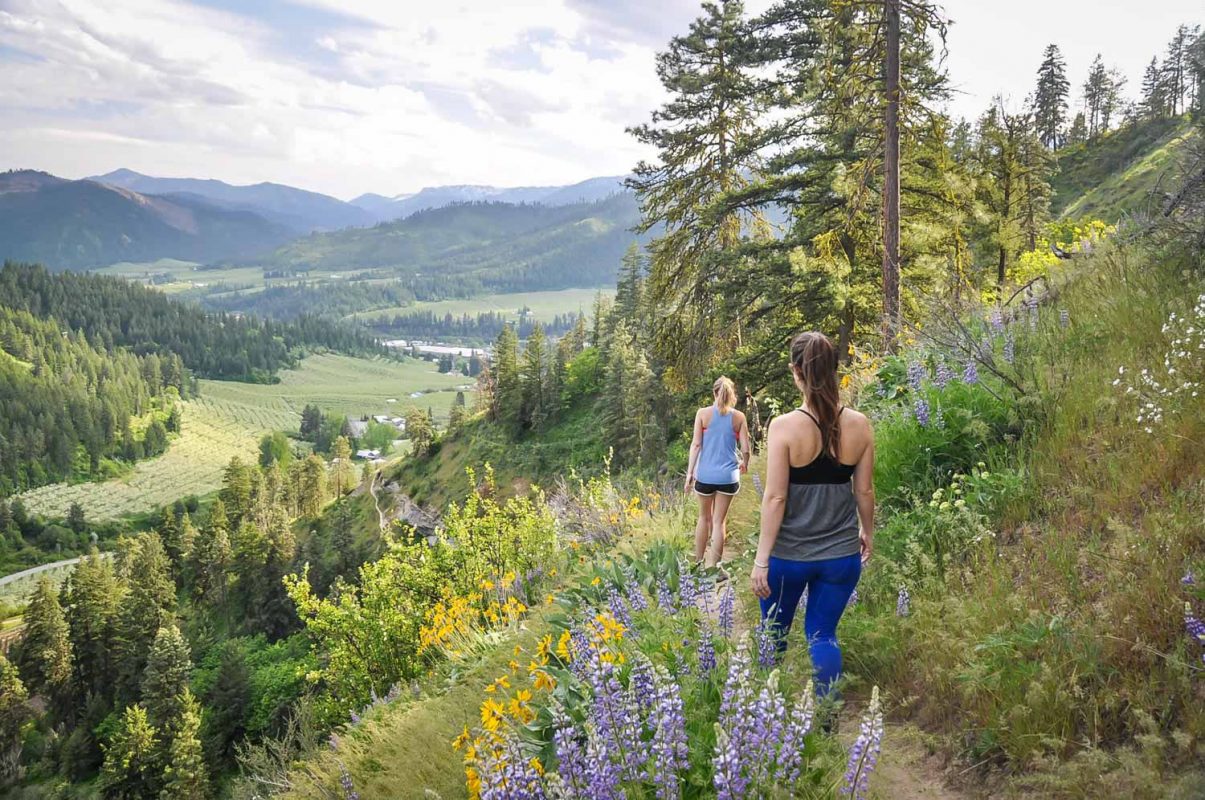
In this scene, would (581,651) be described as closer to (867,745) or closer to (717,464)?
(867,745)

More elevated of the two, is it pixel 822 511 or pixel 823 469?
pixel 823 469

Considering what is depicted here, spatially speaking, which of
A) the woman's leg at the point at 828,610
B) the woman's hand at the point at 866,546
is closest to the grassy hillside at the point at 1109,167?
the woman's hand at the point at 866,546

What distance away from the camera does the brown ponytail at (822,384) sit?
3676mm

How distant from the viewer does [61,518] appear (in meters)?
135

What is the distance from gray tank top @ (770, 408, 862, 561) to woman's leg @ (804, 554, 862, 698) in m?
0.07

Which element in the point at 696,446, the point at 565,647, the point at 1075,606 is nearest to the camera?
the point at 1075,606

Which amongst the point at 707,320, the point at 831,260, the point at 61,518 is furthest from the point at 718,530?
the point at 61,518

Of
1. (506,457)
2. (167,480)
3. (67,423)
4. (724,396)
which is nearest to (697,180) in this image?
(724,396)

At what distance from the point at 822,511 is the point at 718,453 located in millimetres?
3237

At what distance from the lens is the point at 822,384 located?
3662 mm

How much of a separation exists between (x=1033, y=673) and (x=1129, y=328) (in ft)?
12.9

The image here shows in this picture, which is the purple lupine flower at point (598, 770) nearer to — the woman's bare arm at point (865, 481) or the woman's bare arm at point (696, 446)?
the woman's bare arm at point (865, 481)

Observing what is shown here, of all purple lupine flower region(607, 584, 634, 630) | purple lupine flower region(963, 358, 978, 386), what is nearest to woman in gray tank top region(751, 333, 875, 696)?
purple lupine flower region(607, 584, 634, 630)

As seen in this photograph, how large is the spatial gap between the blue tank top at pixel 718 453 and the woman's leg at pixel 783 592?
9.31 feet
